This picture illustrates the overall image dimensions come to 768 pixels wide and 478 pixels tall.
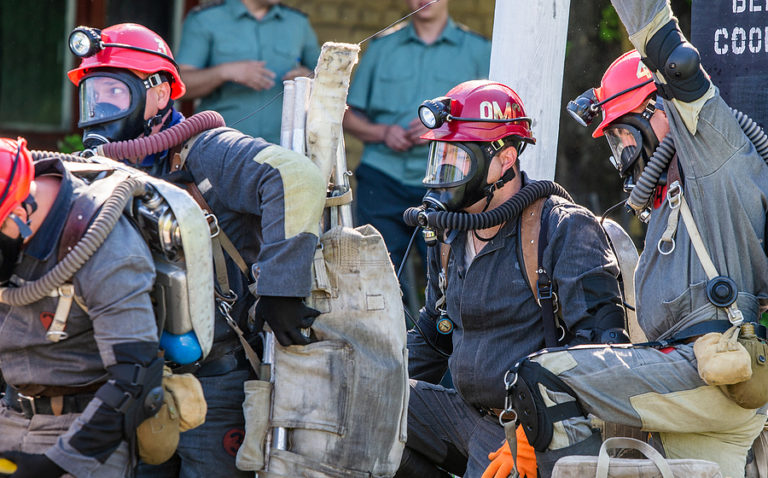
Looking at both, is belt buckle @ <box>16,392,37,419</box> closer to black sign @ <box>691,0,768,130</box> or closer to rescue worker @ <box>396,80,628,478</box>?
rescue worker @ <box>396,80,628,478</box>

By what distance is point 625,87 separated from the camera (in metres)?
4.21

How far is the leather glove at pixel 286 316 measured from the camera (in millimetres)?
3877

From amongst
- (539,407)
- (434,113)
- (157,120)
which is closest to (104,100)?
(157,120)

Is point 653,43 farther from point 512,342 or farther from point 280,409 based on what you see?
point 280,409

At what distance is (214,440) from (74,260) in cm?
111

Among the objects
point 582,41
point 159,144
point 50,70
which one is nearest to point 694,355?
point 159,144

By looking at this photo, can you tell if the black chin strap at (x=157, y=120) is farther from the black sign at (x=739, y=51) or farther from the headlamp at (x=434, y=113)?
the black sign at (x=739, y=51)

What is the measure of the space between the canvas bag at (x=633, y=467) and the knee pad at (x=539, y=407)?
0.57 feet

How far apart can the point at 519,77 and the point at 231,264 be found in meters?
1.80

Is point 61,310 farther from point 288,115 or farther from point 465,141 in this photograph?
point 465,141

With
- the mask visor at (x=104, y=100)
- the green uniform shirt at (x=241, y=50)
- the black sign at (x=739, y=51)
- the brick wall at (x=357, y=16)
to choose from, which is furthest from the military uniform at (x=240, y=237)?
the brick wall at (x=357, y=16)

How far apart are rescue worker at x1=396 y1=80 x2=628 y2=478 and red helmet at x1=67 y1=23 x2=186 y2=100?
1136 millimetres

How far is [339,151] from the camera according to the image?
4.32 m

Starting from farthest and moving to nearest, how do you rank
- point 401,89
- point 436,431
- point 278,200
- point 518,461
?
point 401,89
point 436,431
point 518,461
point 278,200
